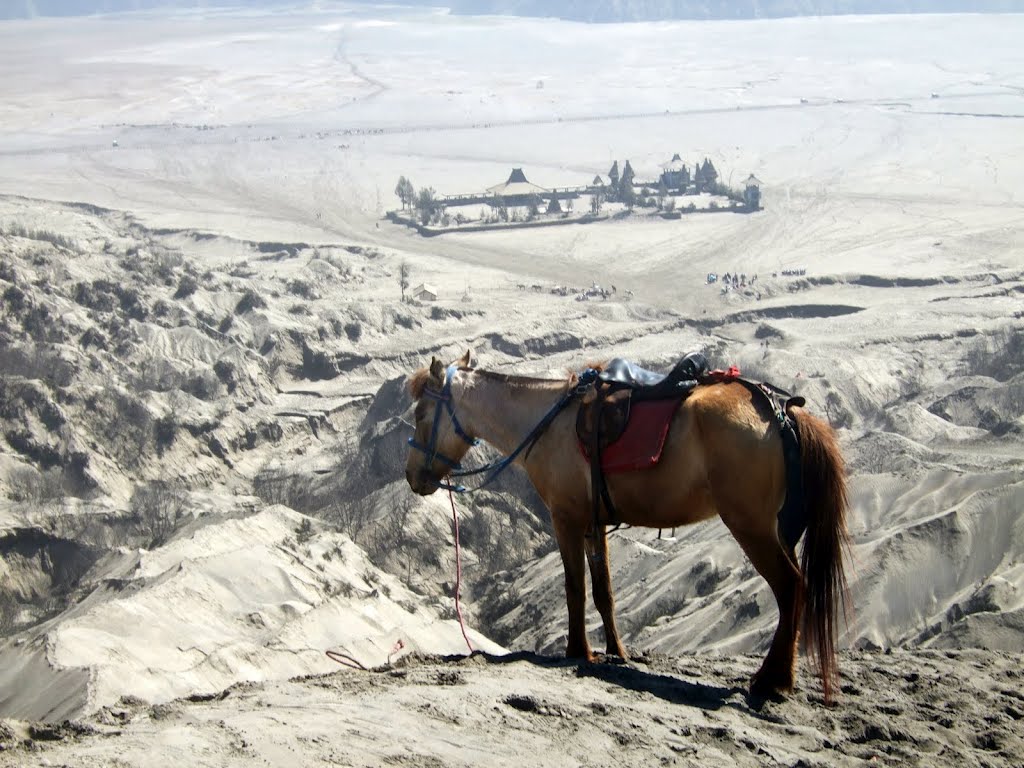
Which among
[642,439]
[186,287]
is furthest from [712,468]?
[186,287]

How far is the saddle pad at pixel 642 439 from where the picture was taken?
7098 mm

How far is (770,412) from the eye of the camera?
6.93 m

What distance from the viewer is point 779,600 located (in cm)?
699

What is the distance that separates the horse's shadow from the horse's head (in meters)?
1.22

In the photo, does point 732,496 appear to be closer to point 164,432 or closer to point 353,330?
point 164,432

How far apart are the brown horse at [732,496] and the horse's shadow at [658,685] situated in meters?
0.15

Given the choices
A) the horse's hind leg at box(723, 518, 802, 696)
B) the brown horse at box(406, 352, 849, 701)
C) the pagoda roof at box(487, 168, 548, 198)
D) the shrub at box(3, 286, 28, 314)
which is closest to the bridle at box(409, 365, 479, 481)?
the brown horse at box(406, 352, 849, 701)

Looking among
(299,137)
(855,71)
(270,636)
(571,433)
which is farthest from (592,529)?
(855,71)

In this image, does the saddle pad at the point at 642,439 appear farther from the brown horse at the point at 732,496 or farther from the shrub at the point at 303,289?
the shrub at the point at 303,289

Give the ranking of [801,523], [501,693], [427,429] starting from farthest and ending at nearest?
[427,429], [801,523], [501,693]

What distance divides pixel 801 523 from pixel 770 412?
2.11 ft

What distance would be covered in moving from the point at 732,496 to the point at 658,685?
117 centimetres

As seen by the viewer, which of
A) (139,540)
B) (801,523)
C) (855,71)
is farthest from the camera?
(855,71)

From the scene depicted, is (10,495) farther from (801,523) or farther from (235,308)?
(801,523)
